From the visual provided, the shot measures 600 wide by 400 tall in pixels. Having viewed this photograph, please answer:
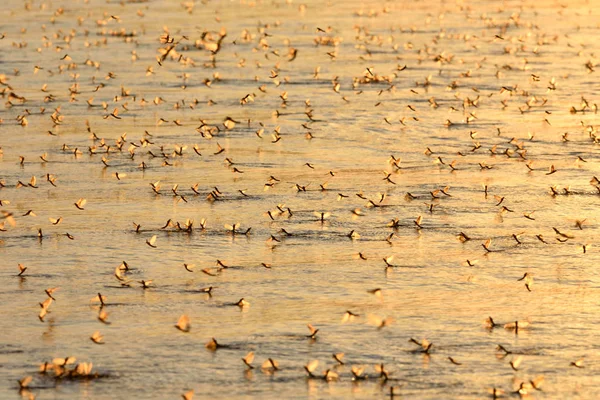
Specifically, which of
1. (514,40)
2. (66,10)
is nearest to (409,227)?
(514,40)

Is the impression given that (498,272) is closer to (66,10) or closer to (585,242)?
(585,242)

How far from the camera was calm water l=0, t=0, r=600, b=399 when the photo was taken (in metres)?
7.82

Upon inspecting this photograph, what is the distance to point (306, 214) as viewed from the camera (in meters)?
11.2

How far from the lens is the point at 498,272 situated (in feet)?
31.4

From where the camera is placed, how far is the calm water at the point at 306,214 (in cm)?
782

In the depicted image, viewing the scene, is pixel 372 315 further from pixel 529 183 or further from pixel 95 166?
pixel 95 166

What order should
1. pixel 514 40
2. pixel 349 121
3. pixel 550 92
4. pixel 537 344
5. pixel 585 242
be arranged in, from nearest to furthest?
1. pixel 537 344
2. pixel 585 242
3. pixel 349 121
4. pixel 550 92
5. pixel 514 40

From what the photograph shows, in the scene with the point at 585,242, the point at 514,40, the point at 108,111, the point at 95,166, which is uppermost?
the point at 514,40

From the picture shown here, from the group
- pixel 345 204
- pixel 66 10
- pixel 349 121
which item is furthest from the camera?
pixel 66 10

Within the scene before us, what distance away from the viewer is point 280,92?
674 inches

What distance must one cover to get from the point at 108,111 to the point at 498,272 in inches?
304

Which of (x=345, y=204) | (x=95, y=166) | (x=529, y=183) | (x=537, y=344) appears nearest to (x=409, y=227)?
(x=345, y=204)

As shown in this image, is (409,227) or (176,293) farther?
(409,227)

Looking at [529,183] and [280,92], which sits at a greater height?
[280,92]
